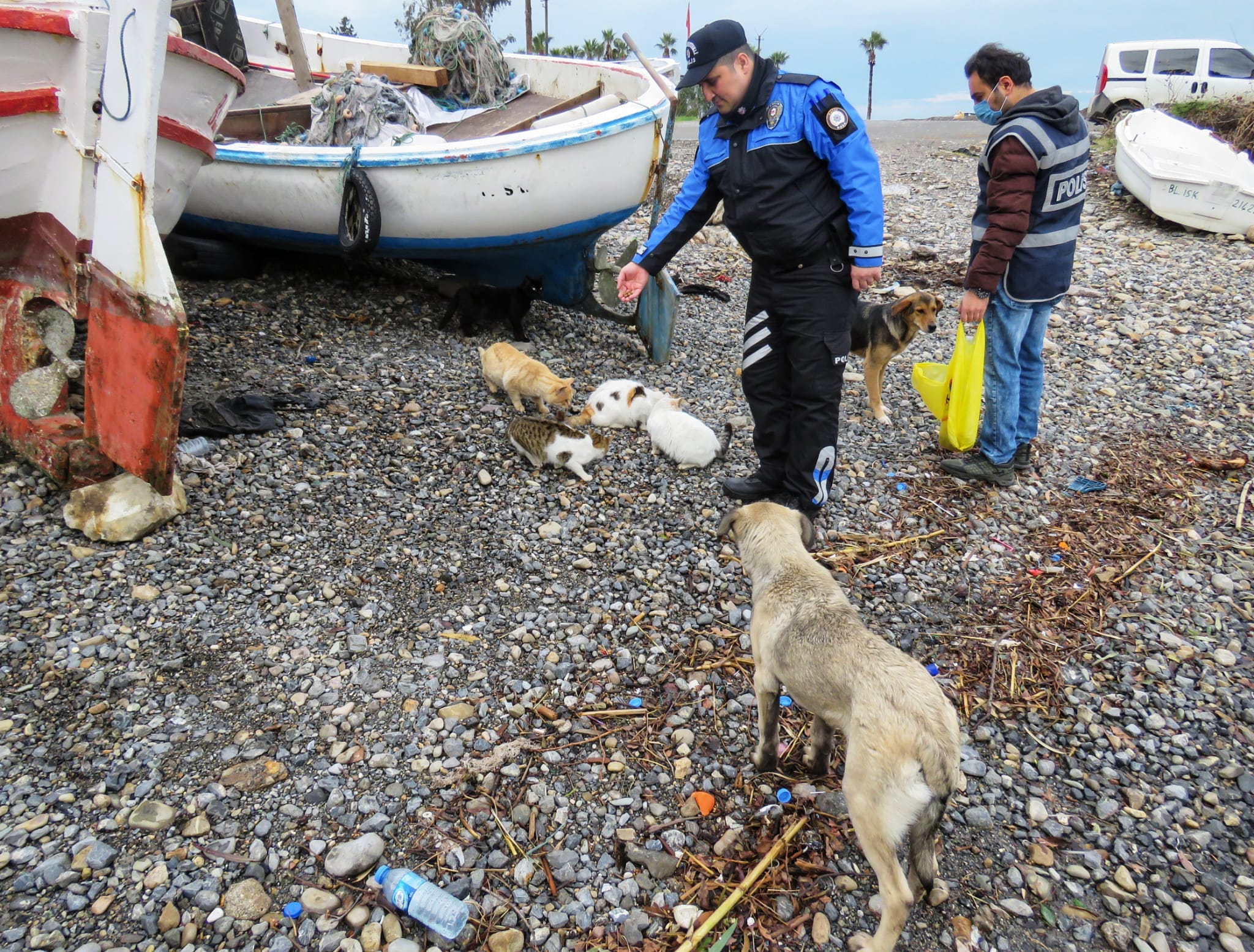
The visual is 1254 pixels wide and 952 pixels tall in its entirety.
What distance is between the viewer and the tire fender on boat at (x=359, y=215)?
582cm

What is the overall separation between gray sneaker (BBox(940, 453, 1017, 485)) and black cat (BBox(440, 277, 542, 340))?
392 centimetres

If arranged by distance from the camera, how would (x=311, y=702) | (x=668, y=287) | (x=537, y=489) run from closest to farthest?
(x=311, y=702) < (x=537, y=489) < (x=668, y=287)

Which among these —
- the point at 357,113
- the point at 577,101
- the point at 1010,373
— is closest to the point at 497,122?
the point at 577,101

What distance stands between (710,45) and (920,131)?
2488cm

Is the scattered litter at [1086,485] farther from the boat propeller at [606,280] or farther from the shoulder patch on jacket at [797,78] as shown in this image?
the boat propeller at [606,280]

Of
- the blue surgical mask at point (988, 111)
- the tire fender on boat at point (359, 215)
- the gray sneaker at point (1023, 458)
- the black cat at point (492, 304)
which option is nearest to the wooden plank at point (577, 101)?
the black cat at point (492, 304)

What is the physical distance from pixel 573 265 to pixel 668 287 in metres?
0.91

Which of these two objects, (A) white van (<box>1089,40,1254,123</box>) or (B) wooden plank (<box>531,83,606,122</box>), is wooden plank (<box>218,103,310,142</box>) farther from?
(A) white van (<box>1089,40,1254,123</box>)

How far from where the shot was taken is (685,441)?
5.10 m

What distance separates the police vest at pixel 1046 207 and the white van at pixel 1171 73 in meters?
15.3

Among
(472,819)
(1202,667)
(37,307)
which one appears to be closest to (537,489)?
(472,819)

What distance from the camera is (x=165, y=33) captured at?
3.78 metres

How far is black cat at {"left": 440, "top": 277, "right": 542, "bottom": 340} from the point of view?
683cm

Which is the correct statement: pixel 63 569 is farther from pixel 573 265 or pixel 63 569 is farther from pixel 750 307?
pixel 573 265
